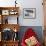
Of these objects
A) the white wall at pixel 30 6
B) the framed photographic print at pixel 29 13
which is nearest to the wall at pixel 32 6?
the white wall at pixel 30 6

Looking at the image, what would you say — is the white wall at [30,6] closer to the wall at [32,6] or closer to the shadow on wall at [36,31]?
the wall at [32,6]

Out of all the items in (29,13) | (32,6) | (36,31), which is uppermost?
(32,6)

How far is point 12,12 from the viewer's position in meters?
5.30

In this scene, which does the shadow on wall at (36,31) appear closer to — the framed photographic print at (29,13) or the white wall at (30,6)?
the white wall at (30,6)

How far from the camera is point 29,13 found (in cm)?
540

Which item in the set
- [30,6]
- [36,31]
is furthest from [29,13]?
[36,31]

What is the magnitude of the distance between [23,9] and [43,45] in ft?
4.80

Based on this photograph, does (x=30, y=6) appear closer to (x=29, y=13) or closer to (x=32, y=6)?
(x=32, y=6)

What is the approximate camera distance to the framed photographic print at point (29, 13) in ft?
17.7

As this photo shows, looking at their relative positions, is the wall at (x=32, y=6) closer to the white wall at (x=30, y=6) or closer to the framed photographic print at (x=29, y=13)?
the white wall at (x=30, y=6)

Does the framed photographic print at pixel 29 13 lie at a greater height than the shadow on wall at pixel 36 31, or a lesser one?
greater

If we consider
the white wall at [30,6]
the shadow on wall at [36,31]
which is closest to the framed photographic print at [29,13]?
the white wall at [30,6]

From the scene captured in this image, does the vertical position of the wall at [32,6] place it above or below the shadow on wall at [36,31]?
above

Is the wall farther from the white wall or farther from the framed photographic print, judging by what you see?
the framed photographic print
